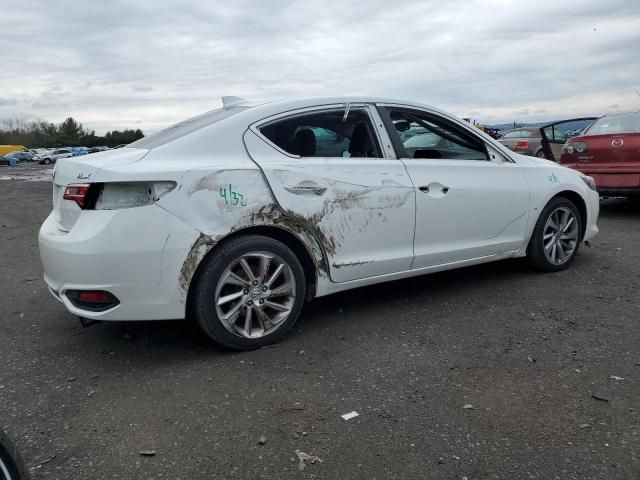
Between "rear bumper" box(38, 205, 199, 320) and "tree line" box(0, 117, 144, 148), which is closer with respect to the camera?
"rear bumper" box(38, 205, 199, 320)

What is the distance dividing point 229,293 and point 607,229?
5741mm

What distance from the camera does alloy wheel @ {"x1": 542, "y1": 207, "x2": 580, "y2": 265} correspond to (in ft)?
16.3

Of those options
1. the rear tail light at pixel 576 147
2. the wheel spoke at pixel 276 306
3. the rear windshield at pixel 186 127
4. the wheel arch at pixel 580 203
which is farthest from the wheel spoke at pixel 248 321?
the rear tail light at pixel 576 147

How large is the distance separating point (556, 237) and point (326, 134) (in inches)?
99.6

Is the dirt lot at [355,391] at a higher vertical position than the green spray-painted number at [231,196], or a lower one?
lower

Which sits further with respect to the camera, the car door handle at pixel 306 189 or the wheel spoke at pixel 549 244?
the wheel spoke at pixel 549 244

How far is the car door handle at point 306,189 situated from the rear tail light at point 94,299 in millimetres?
1212

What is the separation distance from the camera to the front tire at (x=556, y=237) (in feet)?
16.0

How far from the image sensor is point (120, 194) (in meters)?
3.08

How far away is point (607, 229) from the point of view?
718cm

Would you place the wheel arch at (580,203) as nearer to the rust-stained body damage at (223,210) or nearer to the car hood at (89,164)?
the rust-stained body damage at (223,210)

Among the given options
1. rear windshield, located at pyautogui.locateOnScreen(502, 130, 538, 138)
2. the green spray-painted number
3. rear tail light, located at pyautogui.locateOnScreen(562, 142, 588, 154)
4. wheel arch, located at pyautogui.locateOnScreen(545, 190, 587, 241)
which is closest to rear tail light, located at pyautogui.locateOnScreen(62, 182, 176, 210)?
the green spray-painted number

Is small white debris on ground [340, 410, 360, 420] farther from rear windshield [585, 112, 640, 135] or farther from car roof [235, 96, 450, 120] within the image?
rear windshield [585, 112, 640, 135]

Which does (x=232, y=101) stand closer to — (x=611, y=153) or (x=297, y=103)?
(x=297, y=103)
